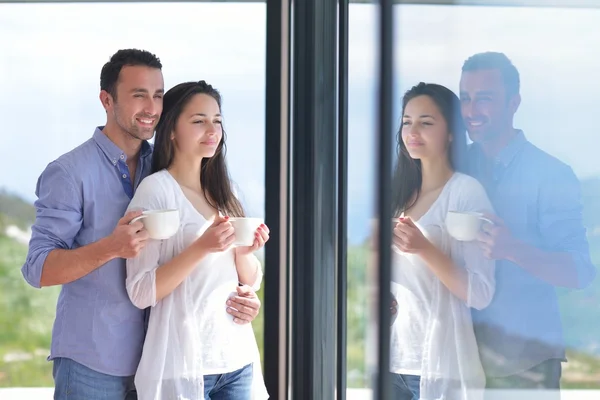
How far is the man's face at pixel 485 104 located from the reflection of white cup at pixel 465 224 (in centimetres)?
7

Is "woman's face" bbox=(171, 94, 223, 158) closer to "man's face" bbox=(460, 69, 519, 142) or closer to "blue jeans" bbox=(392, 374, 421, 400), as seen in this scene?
"blue jeans" bbox=(392, 374, 421, 400)

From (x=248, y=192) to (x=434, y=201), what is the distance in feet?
4.56

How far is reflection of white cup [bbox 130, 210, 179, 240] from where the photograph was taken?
65.3 inches

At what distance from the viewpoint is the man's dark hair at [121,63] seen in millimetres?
1777

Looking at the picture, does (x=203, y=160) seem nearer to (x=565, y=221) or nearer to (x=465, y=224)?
(x=465, y=224)

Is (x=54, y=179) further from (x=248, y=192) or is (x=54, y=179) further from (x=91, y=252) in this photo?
(x=248, y=192)

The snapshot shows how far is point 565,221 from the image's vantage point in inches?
19.9

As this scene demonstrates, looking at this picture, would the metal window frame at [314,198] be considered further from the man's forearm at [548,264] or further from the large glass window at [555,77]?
the man's forearm at [548,264]

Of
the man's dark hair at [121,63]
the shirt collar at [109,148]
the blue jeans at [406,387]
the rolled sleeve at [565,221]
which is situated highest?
the man's dark hair at [121,63]

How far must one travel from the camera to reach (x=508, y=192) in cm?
60

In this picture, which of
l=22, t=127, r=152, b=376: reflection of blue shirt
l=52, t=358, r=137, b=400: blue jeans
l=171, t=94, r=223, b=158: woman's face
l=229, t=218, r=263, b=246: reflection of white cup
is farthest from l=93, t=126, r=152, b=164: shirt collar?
l=52, t=358, r=137, b=400: blue jeans

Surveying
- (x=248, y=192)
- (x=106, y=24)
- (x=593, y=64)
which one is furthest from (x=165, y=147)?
(x=593, y=64)

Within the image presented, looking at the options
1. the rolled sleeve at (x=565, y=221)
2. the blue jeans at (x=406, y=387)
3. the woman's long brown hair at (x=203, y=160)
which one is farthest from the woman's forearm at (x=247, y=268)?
the rolled sleeve at (x=565, y=221)

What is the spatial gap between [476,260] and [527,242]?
0.11 m
